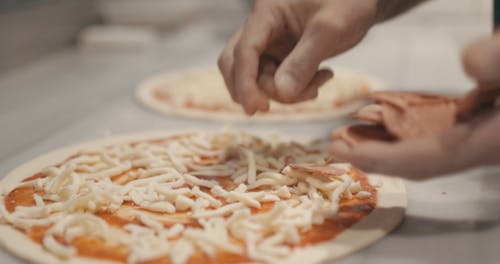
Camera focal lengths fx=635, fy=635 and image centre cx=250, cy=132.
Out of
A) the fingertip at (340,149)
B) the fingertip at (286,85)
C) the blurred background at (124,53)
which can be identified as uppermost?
the blurred background at (124,53)

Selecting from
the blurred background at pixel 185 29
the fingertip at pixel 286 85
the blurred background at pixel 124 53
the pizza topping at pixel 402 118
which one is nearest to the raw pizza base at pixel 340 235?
the pizza topping at pixel 402 118

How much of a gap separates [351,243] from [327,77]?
14.8 inches

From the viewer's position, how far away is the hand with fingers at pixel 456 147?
0.82 m

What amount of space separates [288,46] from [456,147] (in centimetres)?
55

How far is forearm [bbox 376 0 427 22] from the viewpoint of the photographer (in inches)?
54.0

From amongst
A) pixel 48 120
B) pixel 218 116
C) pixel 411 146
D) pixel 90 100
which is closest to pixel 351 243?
pixel 411 146

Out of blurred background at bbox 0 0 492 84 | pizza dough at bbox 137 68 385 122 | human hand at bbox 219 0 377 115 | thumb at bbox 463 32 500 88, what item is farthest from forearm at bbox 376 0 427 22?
thumb at bbox 463 32 500 88

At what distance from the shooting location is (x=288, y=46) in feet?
4.29

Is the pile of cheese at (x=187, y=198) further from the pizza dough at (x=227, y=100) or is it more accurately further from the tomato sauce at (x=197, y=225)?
the pizza dough at (x=227, y=100)

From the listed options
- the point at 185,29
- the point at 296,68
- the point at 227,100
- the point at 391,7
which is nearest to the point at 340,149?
the point at 296,68

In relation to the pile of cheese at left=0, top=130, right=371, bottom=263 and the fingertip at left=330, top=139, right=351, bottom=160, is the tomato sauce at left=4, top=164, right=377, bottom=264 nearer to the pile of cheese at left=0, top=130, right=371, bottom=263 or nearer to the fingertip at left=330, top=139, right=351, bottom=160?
the pile of cheese at left=0, top=130, right=371, bottom=263

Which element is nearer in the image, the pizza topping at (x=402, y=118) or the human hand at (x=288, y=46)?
the pizza topping at (x=402, y=118)

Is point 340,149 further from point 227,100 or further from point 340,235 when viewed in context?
point 227,100

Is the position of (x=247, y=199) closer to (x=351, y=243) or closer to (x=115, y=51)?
(x=351, y=243)
